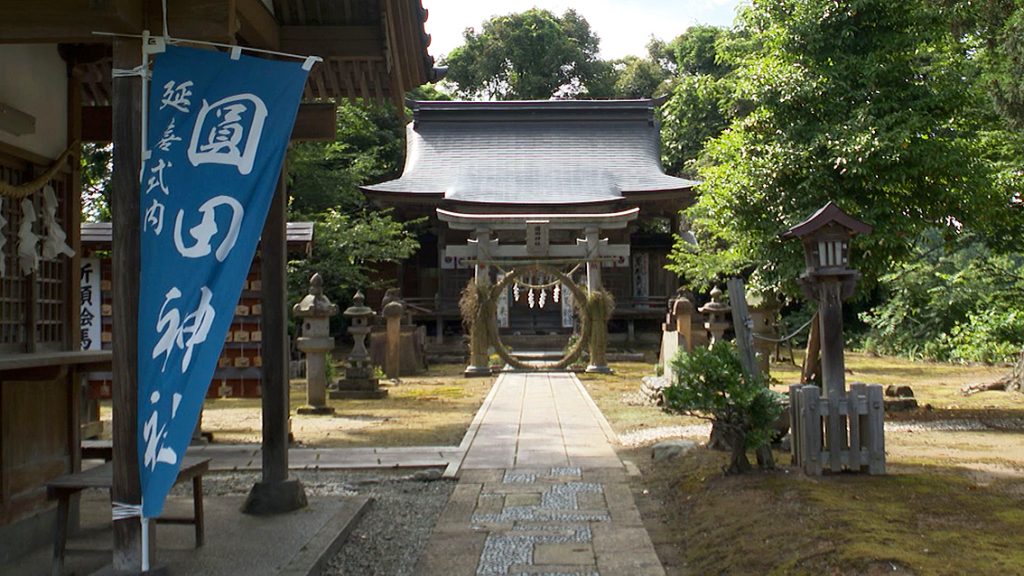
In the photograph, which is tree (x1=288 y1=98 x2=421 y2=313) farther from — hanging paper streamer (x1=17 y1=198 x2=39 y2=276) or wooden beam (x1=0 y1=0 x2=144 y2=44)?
wooden beam (x1=0 y1=0 x2=144 y2=44)

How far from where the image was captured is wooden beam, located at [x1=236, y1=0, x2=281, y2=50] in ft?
16.1

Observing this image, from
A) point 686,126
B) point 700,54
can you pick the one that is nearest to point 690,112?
point 686,126

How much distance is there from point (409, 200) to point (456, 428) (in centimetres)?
1481

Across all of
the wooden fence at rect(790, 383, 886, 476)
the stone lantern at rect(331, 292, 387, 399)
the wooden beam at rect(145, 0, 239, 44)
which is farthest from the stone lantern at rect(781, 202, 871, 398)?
the stone lantern at rect(331, 292, 387, 399)

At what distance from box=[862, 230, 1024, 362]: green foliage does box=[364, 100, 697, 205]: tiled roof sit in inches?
244

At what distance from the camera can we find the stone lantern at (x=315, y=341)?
1193cm

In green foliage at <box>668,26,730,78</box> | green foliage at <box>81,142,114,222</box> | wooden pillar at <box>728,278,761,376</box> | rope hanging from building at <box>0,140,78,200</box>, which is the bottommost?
wooden pillar at <box>728,278,761,376</box>

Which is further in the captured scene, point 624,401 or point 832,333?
point 624,401

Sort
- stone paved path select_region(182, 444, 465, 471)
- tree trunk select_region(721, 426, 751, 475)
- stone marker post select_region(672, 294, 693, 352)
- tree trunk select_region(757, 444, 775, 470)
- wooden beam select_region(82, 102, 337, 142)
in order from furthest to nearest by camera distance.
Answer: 1. stone marker post select_region(672, 294, 693, 352)
2. stone paved path select_region(182, 444, 465, 471)
3. tree trunk select_region(757, 444, 775, 470)
4. tree trunk select_region(721, 426, 751, 475)
5. wooden beam select_region(82, 102, 337, 142)

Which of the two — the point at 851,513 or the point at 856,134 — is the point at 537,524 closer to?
the point at 851,513

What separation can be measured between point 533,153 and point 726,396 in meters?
22.5

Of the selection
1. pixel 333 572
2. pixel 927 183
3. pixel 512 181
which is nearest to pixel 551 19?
pixel 512 181

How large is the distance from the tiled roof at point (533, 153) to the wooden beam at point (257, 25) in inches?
714

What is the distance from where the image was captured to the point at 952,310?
21.1m
